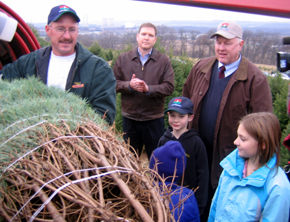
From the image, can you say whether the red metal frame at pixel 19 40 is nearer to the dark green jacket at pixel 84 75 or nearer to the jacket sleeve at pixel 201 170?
the dark green jacket at pixel 84 75

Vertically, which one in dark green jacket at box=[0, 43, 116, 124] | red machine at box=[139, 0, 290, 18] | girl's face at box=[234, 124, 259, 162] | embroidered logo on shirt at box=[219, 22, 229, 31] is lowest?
girl's face at box=[234, 124, 259, 162]

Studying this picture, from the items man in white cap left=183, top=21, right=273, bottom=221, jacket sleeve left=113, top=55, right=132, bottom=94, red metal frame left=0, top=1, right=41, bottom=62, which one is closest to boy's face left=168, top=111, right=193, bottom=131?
man in white cap left=183, top=21, right=273, bottom=221

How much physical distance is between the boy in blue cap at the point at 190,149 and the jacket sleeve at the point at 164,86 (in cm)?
97

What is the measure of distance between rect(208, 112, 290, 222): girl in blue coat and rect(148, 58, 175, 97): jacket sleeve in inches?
74.6

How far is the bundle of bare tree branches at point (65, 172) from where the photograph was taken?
3.34ft

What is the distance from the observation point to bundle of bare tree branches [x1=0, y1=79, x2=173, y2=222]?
1.02 meters

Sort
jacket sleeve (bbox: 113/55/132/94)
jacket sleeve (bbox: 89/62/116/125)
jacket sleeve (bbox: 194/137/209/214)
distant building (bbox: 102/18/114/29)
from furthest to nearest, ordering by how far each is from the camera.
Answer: distant building (bbox: 102/18/114/29)
jacket sleeve (bbox: 113/55/132/94)
jacket sleeve (bbox: 194/137/209/214)
jacket sleeve (bbox: 89/62/116/125)

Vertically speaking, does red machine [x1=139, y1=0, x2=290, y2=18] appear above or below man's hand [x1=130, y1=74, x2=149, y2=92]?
above

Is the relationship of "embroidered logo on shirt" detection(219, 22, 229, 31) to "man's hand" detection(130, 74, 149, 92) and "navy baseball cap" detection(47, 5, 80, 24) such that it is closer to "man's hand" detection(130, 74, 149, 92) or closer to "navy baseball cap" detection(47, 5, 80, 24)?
"man's hand" detection(130, 74, 149, 92)

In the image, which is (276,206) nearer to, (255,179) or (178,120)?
(255,179)

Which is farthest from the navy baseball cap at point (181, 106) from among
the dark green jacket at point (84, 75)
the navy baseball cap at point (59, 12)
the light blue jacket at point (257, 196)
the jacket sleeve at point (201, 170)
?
the navy baseball cap at point (59, 12)

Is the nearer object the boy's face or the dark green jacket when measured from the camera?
the dark green jacket

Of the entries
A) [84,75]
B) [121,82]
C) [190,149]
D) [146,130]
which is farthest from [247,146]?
[121,82]

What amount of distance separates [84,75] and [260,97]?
1809 millimetres
